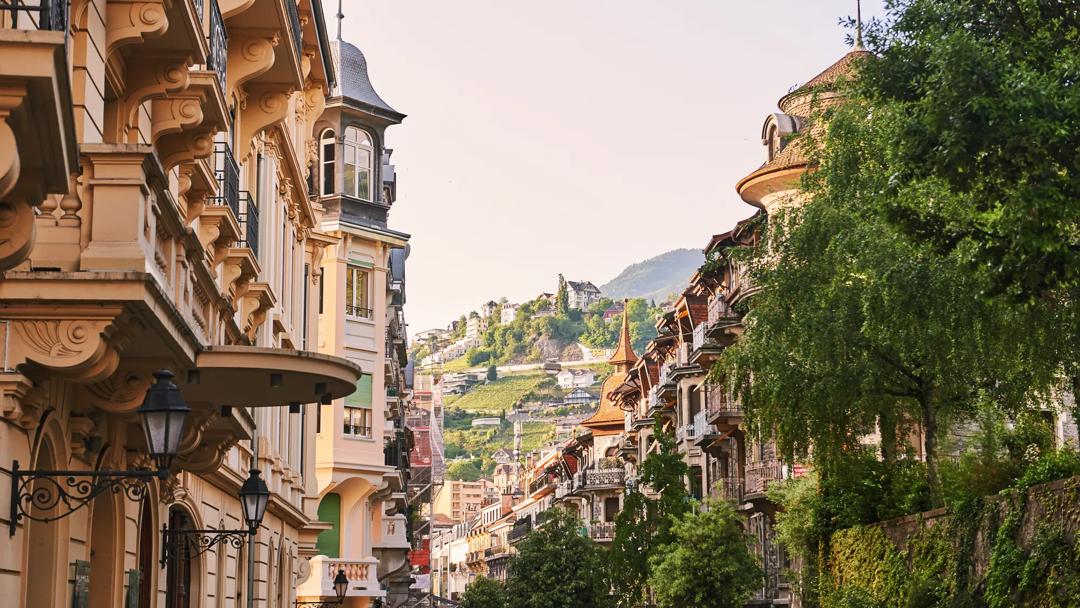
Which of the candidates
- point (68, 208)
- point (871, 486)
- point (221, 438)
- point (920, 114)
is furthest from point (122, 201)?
point (871, 486)

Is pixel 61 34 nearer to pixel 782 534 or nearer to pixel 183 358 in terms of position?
pixel 183 358

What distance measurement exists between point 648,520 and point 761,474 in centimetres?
511

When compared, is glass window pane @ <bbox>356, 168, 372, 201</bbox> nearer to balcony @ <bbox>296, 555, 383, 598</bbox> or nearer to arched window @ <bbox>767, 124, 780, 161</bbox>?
balcony @ <bbox>296, 555, 383, 598</bbox>

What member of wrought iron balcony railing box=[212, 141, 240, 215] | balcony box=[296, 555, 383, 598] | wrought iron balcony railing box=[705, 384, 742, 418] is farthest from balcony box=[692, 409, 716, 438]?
wrought iron balcony railing box=[212, 141, 240, 215]

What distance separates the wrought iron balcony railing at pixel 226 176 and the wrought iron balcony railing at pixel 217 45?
2.30m

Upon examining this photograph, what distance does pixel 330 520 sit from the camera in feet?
155

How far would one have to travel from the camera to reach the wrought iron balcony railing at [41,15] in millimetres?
9227

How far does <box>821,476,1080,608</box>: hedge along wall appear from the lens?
23.5m

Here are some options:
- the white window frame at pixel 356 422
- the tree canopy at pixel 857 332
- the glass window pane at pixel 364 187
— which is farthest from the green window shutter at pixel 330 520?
the tree canopy at pixel 857 332

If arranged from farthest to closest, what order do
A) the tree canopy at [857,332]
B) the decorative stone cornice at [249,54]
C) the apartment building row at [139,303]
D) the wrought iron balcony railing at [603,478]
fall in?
1. the wrought iron balcony railing at [603,478]
2. the tree canopy at [857,332]
3. the decorative stone cornice at [249,54]
4. the apartment building row at [139,303]

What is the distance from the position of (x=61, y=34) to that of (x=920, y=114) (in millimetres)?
11771

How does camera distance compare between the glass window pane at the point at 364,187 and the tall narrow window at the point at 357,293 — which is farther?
the tall narrow window at the point at 357,293

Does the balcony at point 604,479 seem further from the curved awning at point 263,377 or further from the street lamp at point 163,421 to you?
the street lamp at point 163,421

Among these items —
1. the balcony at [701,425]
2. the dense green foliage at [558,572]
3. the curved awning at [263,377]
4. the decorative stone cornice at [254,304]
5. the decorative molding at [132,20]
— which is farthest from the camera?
the dense green foliage at [558,572]
